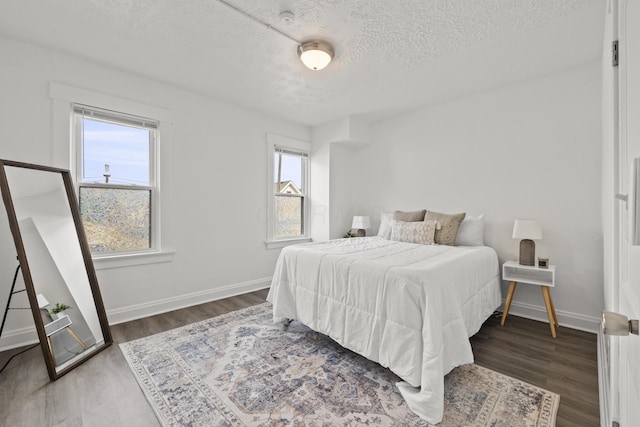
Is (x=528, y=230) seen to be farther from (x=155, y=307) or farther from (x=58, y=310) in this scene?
(x=58, y=310)

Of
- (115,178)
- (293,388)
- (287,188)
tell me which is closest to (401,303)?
(293,388)

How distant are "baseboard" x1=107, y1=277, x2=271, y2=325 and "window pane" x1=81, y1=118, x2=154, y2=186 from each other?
1.34 metres

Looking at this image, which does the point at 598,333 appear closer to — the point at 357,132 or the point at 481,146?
the point at 481,146

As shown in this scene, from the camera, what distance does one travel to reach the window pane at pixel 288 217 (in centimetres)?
454

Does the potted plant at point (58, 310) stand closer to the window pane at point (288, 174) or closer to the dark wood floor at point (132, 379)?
the dark wood floor at point (132, 379)

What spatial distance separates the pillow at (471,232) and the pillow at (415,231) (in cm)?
30

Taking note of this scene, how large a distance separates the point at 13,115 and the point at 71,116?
384 millimetres

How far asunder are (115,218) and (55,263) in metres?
0.78

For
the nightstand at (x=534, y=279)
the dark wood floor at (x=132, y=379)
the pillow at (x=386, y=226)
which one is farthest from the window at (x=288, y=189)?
the nightstand at (x=534, y=279)

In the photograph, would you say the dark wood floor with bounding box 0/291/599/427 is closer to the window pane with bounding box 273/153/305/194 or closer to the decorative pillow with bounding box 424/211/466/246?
the decorative pillow with bounding box 424/211/466/246

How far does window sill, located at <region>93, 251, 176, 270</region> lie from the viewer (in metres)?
2.83

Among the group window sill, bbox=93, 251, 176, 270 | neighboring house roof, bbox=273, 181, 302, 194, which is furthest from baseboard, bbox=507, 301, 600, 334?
window sill, bbox=93, 251, 176, 270

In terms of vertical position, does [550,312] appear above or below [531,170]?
below

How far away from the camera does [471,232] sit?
3.27 metres
